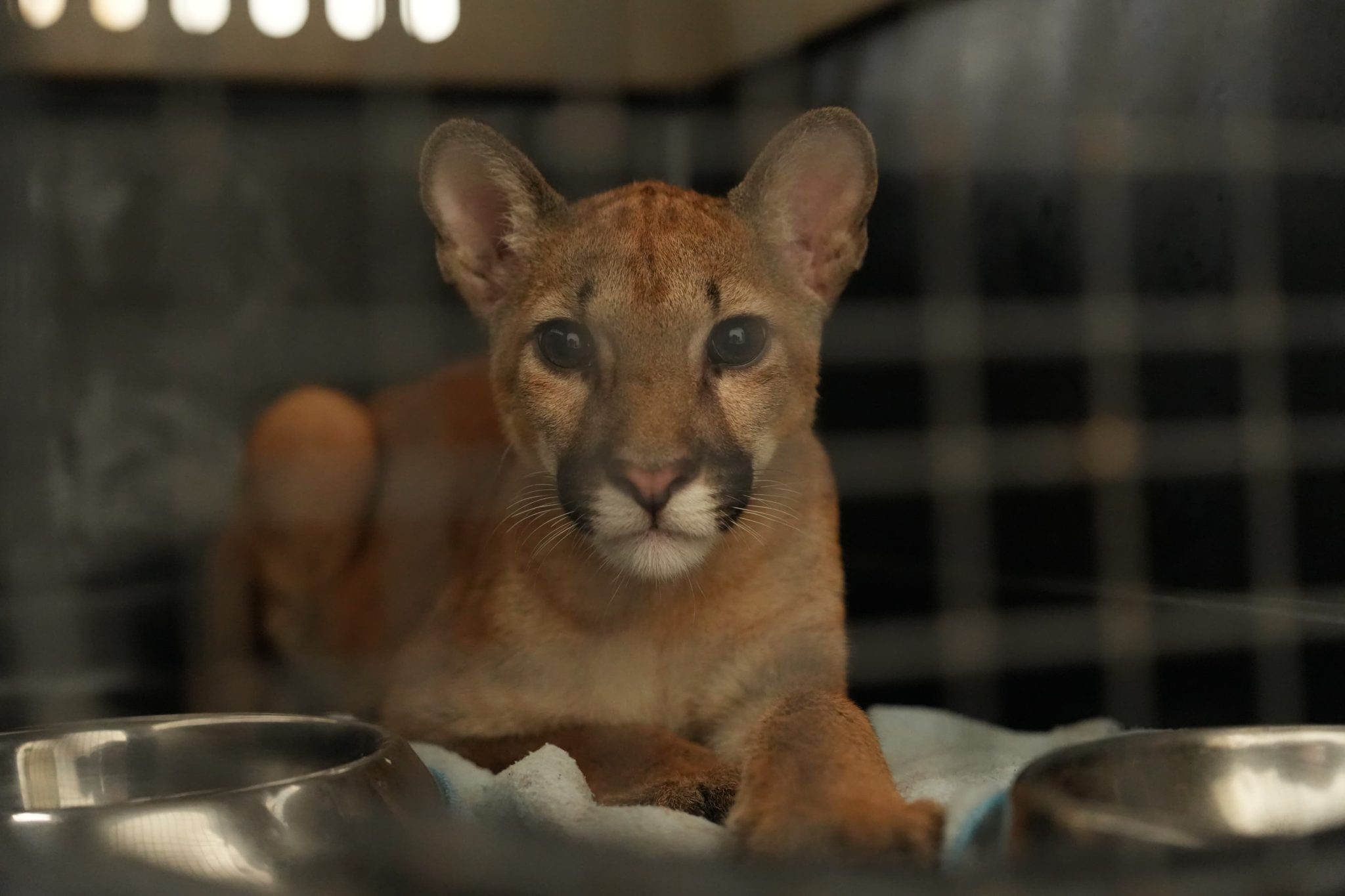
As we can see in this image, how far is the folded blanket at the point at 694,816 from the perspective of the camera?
133 centimetres

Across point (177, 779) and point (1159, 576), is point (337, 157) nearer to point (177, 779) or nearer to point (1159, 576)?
point (177, 779)

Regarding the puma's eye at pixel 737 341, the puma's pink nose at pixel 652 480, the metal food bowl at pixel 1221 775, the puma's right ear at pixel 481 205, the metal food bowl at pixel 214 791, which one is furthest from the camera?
the puma's right ear at pixel 481 205

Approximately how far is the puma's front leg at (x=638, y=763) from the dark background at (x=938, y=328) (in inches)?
19.5

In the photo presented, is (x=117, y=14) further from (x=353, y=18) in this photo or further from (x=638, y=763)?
(x=638, y=763)

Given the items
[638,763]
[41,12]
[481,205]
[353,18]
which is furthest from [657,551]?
[41,12]

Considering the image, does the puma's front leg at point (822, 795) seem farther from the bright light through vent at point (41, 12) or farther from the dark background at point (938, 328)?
the bright light through vent at point (41, 12)

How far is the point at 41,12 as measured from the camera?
7.02 ft

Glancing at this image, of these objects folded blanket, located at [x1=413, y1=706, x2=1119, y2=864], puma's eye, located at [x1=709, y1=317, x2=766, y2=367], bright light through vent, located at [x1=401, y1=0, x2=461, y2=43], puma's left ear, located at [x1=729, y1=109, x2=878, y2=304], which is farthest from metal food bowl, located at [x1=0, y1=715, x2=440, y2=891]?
bright light through vent, located at [x1=401, y1=0, x2=461, y2=43]

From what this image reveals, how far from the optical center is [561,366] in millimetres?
1725

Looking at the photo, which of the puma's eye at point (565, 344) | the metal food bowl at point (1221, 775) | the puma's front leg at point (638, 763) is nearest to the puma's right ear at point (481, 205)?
the puma's eye at point (565, 344)

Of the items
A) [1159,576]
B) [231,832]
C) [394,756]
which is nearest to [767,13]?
[1159,576]

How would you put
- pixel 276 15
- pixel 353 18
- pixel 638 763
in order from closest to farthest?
pixel 638 763 → pixel 353 18 → pixel 276 15

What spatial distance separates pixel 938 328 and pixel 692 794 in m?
0.91

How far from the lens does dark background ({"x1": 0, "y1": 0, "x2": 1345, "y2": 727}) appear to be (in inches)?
75.2
